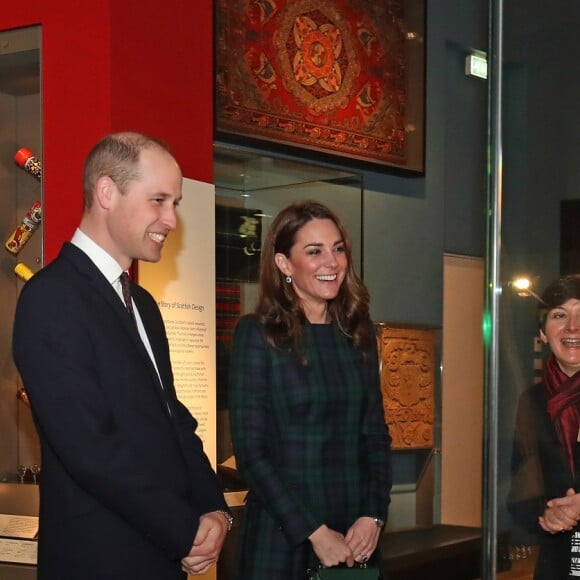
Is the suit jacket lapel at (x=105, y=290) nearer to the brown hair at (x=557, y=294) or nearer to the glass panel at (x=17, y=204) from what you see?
the brown hair at (x=557, y=294)

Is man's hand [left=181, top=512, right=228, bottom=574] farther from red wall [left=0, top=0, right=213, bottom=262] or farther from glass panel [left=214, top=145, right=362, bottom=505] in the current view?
glass panel [left=214, top=145, right=362, bottom=505]

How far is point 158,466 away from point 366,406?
84 centimetres

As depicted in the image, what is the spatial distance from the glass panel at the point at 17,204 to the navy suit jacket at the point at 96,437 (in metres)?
2.35

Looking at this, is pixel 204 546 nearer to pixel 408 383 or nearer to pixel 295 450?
pixel 295 450

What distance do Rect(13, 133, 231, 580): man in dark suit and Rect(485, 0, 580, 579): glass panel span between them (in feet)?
2.32

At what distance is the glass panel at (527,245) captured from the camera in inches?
103

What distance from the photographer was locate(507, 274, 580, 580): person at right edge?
2539 mm

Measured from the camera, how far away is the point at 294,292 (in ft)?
10.6

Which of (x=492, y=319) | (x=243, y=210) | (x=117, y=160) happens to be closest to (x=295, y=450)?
(x=492, y=319)

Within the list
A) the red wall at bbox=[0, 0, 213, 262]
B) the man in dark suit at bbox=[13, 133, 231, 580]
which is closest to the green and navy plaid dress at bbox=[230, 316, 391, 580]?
the man in dark suit at bbox=[13, 133, 231, 580]

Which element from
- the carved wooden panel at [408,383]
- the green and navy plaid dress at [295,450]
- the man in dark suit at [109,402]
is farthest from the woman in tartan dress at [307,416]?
the carved wooden panel at [408,383]

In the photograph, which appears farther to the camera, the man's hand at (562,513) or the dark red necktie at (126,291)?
the dark red necktie at (126,291)

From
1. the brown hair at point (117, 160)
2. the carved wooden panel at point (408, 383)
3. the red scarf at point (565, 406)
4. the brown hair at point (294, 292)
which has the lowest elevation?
the carved wooden panel at point (408, 383)

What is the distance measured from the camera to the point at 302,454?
118 inches
